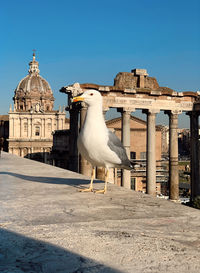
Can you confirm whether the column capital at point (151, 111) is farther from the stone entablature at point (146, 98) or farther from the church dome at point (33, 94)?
the church dome at point (33, 94)

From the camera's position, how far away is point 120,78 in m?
19.0

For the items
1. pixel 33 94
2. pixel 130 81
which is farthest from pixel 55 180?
pixel 33 94

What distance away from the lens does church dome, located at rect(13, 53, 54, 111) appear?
96875 millimetres

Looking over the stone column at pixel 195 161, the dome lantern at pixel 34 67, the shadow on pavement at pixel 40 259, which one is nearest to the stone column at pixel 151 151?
the stone column at pixel 195 161

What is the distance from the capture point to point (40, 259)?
7.41ft

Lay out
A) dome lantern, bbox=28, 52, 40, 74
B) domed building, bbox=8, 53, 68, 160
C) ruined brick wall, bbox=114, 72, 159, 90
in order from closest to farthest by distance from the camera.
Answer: ruined brick wall, bbox=114, 72, 159, 90, domed building, bbox=8, 53, 68, 160, dome lantern, bbox=28, 52, 40, 74

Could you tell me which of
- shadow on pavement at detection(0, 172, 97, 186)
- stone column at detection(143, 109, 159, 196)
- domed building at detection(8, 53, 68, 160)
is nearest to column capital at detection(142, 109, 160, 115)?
stone column at detection(143, 109, 159, 196)

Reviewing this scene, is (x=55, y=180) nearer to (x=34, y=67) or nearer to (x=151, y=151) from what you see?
(x=151, y=151)

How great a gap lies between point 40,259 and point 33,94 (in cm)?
9747

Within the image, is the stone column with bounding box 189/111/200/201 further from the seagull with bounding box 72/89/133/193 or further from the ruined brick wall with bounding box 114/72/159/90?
the seagull with bounding box 72/89/133/193

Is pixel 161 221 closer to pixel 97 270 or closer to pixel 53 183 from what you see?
pixel 97 270

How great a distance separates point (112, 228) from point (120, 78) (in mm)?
16505

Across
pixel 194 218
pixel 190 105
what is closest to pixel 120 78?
pixel 190 105

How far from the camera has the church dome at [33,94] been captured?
3814 inches
